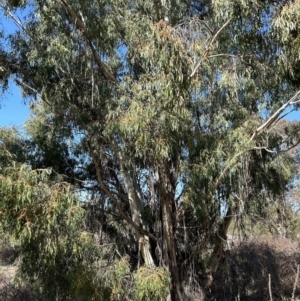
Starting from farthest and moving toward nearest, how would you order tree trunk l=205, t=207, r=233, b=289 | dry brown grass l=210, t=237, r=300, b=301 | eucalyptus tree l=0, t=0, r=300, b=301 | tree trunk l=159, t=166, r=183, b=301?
dry brown grass l=210, t=237, r=300, b=301 < tree trunk l=205, t=207, r=233, b=289 < tree trunk l=159, t=166, r=183, b=301 < eucalyptus tree l=0, t=0, r=300, b=301

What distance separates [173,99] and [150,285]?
275 cm

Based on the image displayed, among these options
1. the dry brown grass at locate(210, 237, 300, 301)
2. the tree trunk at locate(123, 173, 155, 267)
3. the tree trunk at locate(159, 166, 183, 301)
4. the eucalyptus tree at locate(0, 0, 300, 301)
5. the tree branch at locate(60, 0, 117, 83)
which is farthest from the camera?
the dry brown grass at locate(210, 237, 300, 301)

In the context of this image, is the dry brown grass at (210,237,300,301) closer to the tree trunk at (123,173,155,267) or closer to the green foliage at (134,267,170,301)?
the tree trunk at (123,173,155,267)

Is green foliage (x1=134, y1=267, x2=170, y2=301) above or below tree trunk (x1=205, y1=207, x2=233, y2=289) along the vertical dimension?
below

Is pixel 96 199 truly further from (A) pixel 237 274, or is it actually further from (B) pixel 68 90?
(A) pixel 237 274

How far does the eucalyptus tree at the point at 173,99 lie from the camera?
6531mm

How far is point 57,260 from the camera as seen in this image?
6652 mm

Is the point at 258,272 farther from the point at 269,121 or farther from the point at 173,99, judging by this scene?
the point at 173,99

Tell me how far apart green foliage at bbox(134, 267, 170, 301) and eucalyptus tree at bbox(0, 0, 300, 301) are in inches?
31.6

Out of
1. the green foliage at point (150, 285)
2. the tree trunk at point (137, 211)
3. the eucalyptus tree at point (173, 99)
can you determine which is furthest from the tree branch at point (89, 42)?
the green foliage at point (150, 285)

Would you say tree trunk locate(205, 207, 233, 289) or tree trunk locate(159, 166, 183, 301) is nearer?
tree trunk locate(159, 166, 183, 301)

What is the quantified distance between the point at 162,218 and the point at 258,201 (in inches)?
72.8

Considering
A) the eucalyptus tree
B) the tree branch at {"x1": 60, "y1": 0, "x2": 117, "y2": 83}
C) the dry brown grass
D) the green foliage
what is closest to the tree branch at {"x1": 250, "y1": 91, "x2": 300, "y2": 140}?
the eucalyptus tree

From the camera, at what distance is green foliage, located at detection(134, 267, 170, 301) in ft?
21.9
